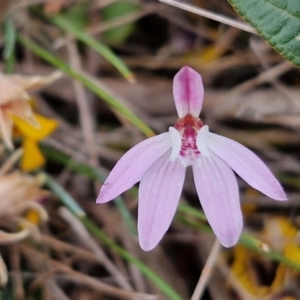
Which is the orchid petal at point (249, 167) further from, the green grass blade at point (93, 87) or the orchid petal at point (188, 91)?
the green grass blade at point (93, 87)

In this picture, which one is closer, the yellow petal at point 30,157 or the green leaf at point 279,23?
the green leaf at point 279,23

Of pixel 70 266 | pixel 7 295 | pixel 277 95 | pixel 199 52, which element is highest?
pixel 199 52

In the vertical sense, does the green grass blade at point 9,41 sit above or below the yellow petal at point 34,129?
above

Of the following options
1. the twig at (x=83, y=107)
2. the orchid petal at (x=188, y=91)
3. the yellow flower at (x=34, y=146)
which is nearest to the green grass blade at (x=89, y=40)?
the twig at (x=83, y=107)

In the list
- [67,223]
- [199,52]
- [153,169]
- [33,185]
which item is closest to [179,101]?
[153,169]

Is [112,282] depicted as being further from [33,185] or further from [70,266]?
[33,185]

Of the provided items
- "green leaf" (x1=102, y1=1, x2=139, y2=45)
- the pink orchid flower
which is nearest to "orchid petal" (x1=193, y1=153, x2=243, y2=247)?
the pink orchid flower
